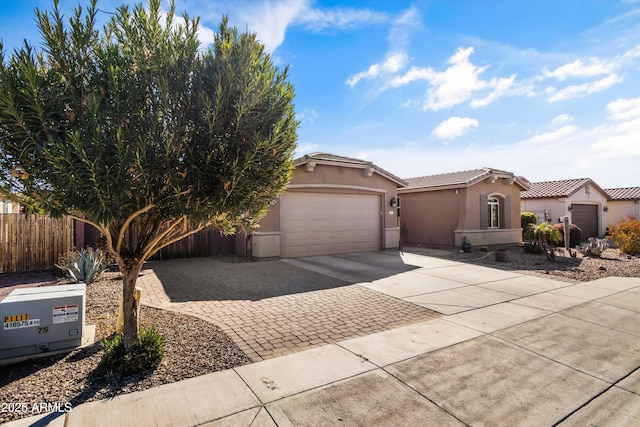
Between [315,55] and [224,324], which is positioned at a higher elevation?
[315,55]

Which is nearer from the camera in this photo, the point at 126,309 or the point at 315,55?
the point at 126,309

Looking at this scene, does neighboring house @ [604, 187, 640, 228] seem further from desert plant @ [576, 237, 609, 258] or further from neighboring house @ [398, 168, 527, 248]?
desert plant @ [576, 237, 609, 258]

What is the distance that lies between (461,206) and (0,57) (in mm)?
15887

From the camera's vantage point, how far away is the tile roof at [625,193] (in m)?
23.6

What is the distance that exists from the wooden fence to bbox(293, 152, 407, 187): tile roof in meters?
7.47

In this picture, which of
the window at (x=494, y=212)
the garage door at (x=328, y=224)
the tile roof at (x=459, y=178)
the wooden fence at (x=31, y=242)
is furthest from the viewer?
the window at (x=494, y=212)

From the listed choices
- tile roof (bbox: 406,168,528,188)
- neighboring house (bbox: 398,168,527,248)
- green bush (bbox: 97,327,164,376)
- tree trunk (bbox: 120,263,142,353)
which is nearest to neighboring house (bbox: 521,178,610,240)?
neighboring house (bbox: 398,168,527,248)

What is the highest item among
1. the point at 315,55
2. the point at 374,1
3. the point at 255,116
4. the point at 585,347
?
the point at 374,1

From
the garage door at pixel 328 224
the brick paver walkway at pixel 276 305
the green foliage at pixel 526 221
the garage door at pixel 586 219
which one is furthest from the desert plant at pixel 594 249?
the brick paver walkway at pixel 276 305

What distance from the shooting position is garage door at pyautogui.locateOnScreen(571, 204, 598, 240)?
69.0ft

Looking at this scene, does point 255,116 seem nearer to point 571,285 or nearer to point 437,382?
point 437,382

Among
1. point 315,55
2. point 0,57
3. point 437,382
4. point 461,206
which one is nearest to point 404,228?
point 461,206

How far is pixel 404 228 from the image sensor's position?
60.3 feet

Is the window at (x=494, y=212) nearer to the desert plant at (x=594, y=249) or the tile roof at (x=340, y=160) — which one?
the desert plant at (x=594, y=249)
